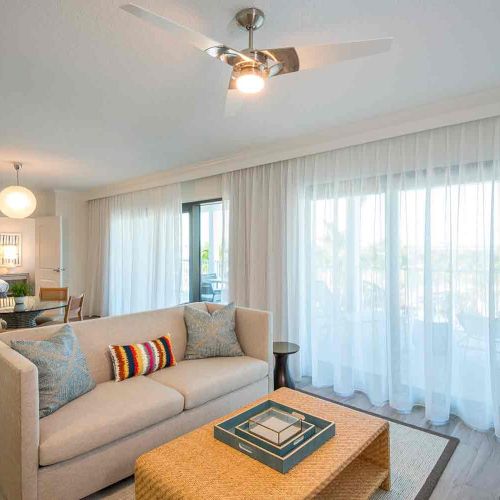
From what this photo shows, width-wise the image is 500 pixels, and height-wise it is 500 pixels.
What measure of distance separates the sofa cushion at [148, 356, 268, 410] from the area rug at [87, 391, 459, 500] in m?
0.57

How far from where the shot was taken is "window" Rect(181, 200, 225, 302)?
4844mm

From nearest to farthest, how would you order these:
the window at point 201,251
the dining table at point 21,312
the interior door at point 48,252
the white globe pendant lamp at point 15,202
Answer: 1. the dining table at point 21,312
2. the white globe pendant lamp at point 15,202
3. the window at point 201,251
4. the interior door at point 48,252

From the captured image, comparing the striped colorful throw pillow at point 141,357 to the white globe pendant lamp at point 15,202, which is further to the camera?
the white globe pendant lamp at point 15,202

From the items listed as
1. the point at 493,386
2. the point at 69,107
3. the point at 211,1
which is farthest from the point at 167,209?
the point at 493,386

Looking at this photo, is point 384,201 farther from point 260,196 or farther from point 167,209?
point 167,209

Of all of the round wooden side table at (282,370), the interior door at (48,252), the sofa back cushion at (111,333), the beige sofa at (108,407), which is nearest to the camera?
the beige sofa at (108,407)

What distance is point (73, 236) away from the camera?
6.65m

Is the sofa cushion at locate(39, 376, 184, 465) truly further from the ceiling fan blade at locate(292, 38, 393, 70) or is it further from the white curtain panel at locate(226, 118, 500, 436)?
the ceiling fan blade at locate(292, 38, 393, 70)

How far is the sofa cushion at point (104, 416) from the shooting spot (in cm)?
171

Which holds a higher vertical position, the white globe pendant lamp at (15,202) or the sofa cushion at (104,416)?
Result: the white globe pendant lamp at (15,202)

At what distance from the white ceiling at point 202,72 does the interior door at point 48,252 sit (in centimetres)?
247

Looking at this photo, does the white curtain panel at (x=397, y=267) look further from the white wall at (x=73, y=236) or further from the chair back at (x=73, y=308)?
the white wall at (x=73, y=236)

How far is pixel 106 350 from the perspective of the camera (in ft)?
8.15

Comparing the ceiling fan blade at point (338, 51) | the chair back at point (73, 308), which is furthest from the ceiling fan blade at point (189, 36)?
the chair back at point (73, 308)
